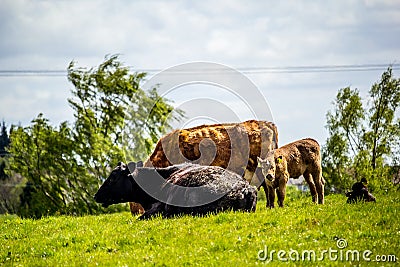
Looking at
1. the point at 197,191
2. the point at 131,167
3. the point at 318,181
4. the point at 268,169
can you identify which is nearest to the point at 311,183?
the point at 318,181

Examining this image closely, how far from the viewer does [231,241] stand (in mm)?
12094

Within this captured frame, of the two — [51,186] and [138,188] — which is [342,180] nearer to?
[138,188]

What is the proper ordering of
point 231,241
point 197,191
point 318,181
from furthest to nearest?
point 318,181
point 197,191
point 231,241

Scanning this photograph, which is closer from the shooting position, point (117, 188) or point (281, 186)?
point (281, 186)

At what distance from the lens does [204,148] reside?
22609 millimetres

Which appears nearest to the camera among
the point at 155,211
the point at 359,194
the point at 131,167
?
the point at 155,211

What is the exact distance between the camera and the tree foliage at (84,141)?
51.2m

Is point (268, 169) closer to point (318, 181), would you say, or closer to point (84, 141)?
point (318, 181)

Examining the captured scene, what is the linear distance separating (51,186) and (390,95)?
30.7 meters

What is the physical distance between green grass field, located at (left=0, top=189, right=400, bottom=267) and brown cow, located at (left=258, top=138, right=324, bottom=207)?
2225mm

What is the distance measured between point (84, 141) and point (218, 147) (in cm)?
3090

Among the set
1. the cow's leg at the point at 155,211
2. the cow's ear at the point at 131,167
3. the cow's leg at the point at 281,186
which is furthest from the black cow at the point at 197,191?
the cow's leg at the point at 281,186

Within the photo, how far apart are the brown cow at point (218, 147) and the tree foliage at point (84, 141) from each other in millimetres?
27876

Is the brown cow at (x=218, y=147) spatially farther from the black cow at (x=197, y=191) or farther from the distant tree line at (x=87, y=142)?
the distant tree line at (x=87, y=142)
